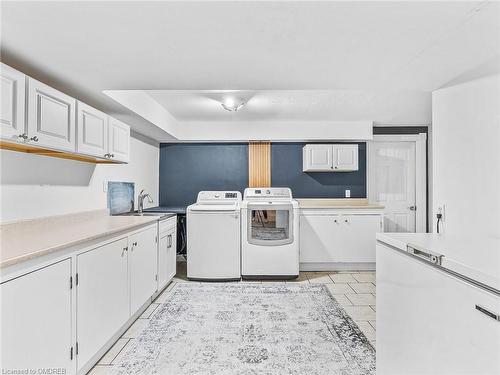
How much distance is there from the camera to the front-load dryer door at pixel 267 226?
3.91 m

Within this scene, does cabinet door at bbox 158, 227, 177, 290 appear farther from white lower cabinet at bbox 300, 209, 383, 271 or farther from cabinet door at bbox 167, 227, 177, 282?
white lower cabinet at bbox 300, 209, 383, 271

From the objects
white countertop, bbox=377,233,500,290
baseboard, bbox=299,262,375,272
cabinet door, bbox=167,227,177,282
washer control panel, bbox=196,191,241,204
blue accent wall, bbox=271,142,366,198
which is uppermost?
blue accent wall, bbox=271,142,366,198

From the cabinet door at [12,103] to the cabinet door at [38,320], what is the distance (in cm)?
76

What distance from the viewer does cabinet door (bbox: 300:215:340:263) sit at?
4301mm

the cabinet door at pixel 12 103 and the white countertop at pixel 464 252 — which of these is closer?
the white countertop at pixel 464 252

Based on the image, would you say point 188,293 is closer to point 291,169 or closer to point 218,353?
point 218,353

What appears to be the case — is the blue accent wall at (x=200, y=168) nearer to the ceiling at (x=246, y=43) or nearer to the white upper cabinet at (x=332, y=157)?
the white upper cabinet at (x=332, y=157)

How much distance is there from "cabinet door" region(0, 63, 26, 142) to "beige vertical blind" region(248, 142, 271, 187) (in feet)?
11.4

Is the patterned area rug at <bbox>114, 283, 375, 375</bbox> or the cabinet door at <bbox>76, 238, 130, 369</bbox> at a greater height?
the cabinet door at <bbox>76, 238, 130, 369</bbox>

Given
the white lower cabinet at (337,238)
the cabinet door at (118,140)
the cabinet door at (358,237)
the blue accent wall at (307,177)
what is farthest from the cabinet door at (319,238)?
the cabinet door at (118,140)

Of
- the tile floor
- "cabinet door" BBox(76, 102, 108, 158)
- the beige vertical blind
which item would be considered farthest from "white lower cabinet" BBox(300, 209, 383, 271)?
"cabinet door" BBox(76, 102, 108, 158)

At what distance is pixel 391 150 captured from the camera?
16.4 feet

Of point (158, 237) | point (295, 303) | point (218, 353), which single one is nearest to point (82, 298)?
point (218, 353)

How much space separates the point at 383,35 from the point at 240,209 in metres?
2.80
